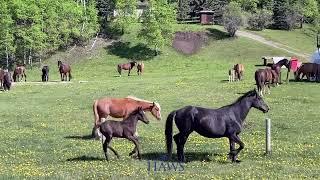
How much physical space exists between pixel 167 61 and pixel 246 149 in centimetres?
5642

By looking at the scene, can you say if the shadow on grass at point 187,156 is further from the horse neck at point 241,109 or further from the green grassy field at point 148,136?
the horse neck at point 241,109

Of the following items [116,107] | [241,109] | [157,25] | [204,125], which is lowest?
[116,107]

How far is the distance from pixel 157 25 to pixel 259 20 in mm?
24801

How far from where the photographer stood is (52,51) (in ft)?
262

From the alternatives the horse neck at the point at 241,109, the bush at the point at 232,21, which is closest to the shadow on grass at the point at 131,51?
the bush at the point at 232,21

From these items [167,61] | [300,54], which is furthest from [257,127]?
[300,54]

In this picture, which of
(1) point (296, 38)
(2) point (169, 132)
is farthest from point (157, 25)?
(2) point (169, 132)

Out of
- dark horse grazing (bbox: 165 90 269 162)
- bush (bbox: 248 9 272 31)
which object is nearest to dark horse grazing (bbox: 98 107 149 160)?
dark horse grazing (bbox: 165 90 269 162)

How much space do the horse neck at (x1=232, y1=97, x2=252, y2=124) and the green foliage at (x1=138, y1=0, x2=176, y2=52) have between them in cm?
5957

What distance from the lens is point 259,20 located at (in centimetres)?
9475

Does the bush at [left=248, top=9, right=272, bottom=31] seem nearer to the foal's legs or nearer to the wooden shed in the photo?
the wooden shed

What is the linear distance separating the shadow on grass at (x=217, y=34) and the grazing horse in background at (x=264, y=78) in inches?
1856

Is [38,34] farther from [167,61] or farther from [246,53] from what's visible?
[246,53]

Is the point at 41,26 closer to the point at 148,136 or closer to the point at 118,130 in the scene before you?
the point at 148,136
